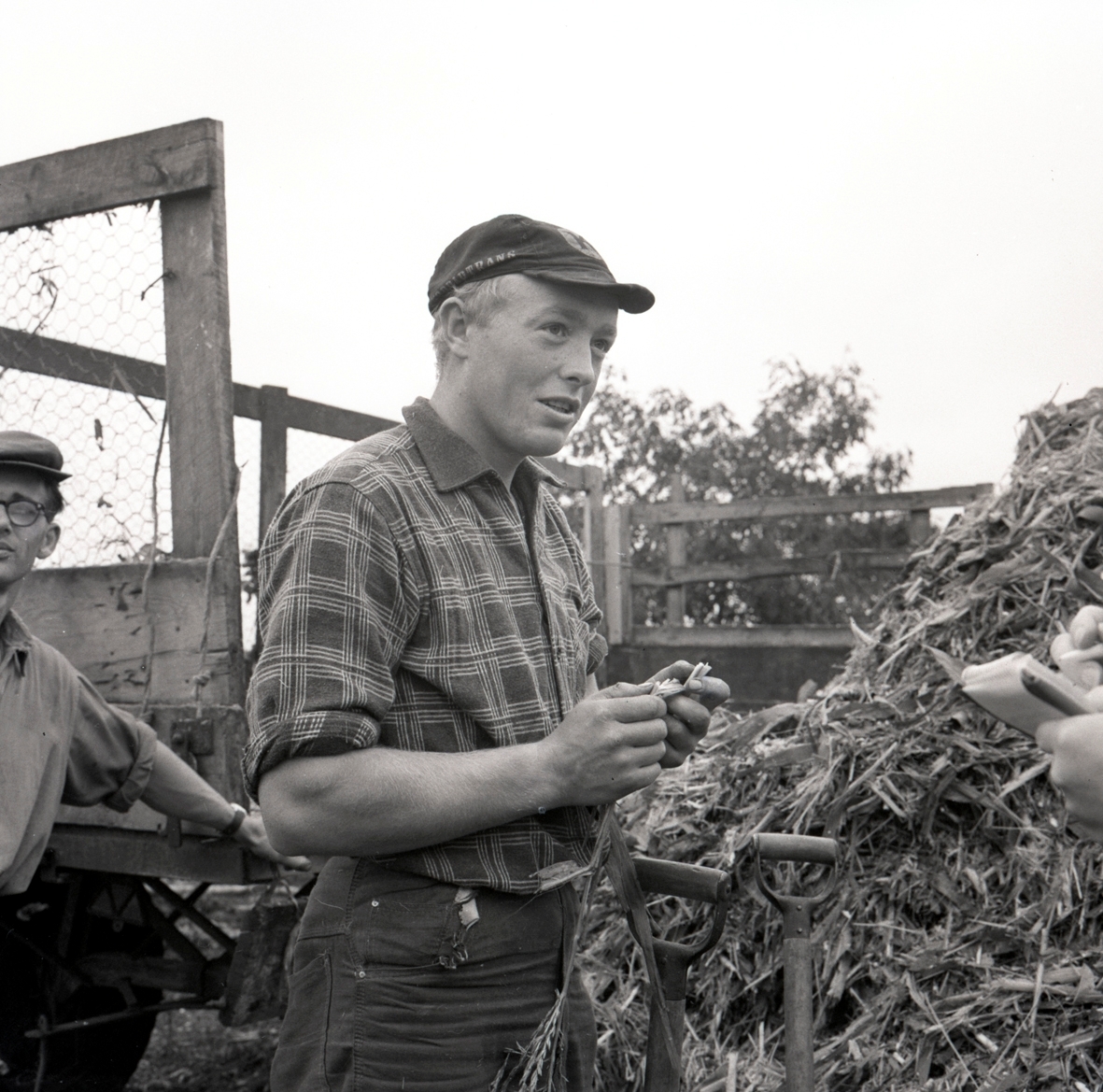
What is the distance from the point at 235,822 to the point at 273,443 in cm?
166

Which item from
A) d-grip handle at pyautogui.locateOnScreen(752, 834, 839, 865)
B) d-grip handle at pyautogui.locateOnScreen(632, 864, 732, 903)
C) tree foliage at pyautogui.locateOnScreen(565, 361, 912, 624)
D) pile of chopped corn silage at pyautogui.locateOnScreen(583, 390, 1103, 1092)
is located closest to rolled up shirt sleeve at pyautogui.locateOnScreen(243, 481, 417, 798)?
d-grip handle at pyautogui.locateOnScreen(632, 864, 732, 903)

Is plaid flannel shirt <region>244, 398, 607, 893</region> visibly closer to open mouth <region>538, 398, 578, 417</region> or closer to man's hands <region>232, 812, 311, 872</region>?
open mouth <region>538, 398, 578, 417</region>

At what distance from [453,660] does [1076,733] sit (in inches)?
32.4

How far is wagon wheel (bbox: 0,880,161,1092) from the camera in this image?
3.32 m

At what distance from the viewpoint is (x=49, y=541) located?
296cm

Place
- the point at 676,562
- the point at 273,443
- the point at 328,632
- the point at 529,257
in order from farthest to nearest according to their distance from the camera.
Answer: the point at 676,562 < the point at 273,443 < the point at 529,257 < the point at 328,632

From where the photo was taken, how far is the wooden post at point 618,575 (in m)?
6.60

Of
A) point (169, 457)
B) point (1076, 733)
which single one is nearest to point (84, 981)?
point (169, 457)

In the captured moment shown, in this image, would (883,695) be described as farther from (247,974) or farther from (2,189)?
(2,189)

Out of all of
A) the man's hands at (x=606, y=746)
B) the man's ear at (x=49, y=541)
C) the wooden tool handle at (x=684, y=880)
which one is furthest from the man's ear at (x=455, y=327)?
the man's ear at (x=49, y=541)

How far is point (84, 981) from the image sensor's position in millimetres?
3250

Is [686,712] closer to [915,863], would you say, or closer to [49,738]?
[915,863]

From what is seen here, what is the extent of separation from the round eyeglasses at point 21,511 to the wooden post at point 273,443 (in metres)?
1.16

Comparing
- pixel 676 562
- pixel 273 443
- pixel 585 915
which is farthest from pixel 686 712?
pixel 676 562
